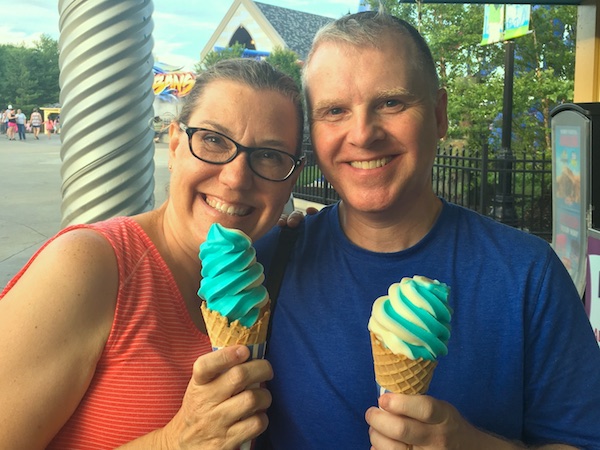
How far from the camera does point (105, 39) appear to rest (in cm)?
335

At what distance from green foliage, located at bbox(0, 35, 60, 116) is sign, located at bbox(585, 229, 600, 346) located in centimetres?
5936

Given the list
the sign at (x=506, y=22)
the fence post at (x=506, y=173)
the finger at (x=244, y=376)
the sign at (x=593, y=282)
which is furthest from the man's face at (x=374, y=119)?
the sign at (x=506, y=22)

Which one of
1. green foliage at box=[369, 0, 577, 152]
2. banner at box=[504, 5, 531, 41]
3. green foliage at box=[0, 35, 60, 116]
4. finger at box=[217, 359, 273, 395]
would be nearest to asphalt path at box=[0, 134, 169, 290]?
finger at box=[217, 359, 273, 395]

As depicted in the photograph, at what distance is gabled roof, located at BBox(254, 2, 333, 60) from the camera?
166 feet

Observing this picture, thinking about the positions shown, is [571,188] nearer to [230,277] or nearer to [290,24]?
[230,277]

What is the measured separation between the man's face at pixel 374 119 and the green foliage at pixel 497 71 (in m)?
13.9

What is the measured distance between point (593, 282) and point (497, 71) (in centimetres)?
1479

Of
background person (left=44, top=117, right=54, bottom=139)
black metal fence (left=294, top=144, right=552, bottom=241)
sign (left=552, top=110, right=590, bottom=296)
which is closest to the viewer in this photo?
sign (left=552, top=110, right=590, bottom=296)

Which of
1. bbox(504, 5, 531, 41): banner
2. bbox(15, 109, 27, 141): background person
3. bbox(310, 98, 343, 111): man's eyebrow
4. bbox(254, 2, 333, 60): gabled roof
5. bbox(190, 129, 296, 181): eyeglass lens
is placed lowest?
bbox(190, 129, 296, 181): eyeglass lens

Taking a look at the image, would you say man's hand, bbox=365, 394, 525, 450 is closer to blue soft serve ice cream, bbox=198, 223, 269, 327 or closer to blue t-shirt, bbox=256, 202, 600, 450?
blue t-shirt, bbox=256, 202, 600, 450

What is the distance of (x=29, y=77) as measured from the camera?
189ft

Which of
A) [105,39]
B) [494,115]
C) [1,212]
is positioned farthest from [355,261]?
[494,115]

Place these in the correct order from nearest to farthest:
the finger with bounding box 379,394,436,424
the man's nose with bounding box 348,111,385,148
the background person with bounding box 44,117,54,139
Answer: the finger with bounding box 379,394,436,424, the man's nose with bounding box 348,111,385,148, the background person with bounding box 44,117,54,139

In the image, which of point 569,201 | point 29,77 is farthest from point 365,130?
point 29,77
